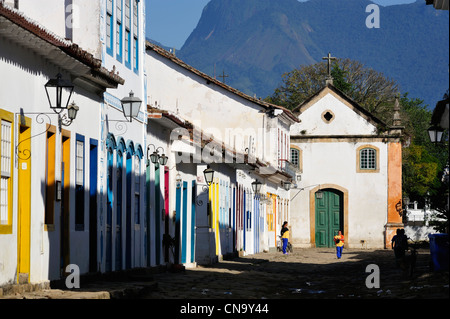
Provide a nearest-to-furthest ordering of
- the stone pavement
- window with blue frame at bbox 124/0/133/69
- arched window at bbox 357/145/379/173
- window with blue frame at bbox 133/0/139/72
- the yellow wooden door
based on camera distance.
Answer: the yellow wooden door < the stone pavement < window with blue frame at bbox 124/0/133/69 < window with blue frame at bbox 133/0/139/72 < arched window at bbox 357/145/379/173

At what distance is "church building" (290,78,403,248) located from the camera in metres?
49.4

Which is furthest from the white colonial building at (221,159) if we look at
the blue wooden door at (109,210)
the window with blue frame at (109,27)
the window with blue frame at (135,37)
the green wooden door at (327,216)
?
the window with blue frame at (109,27)

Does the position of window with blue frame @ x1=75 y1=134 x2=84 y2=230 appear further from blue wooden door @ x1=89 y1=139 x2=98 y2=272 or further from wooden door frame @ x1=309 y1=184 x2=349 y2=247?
wooden door frame @ x1=309 y1=184 x2=349 y2=247

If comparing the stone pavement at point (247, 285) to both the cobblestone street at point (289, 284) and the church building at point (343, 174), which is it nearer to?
the cobblestone street at point (289, 284)

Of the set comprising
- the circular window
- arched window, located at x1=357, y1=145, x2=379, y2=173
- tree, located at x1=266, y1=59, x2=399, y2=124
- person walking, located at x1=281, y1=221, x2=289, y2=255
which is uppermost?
tree, located at x1=266, y1=59, x2=399, y2=124

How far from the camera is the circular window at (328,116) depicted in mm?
50250

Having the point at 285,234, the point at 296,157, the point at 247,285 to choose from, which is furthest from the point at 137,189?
the point at 296,157

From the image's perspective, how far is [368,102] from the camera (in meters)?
63.1

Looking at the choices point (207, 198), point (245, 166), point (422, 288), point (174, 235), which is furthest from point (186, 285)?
point (245, 166)

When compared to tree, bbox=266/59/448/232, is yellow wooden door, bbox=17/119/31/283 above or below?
below

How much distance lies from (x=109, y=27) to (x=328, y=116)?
3216 cm

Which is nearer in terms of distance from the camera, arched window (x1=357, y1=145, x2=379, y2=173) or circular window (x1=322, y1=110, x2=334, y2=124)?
arched window (x1=357, y1=145, x2=379, y2=173)

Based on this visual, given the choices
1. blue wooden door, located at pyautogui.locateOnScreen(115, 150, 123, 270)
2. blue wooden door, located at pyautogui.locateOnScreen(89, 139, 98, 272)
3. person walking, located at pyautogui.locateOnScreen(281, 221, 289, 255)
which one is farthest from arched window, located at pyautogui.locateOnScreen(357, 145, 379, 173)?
blue wooden door, located at pyautogui.locateOnScreen(89, 139, 98, 272)

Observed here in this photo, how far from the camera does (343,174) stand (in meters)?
50.1
